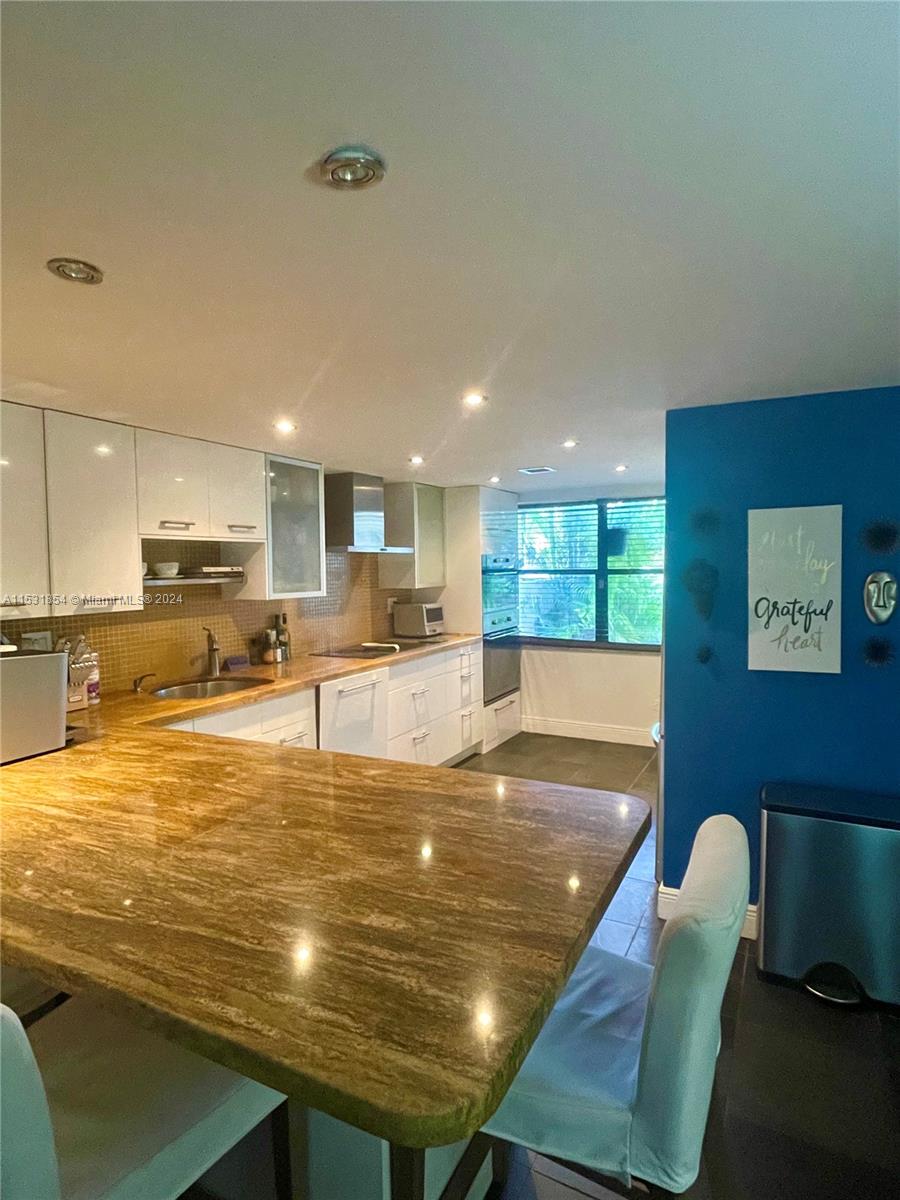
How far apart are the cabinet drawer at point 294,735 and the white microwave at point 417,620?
1.66 metres

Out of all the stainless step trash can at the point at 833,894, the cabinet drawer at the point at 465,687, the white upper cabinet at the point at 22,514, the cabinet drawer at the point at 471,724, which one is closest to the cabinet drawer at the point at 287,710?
the white upper cabinet at the point at 22,514

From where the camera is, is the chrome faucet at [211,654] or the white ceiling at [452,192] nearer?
the white ceiling at [452,192]

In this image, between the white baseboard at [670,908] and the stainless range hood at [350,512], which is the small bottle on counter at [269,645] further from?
the white baseboard at [670,908]

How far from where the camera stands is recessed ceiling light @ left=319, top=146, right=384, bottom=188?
91 cm

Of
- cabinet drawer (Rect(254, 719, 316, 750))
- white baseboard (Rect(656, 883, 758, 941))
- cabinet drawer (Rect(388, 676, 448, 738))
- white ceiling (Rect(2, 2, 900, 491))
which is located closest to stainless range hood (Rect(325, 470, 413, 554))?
cabinet drawer (Rect(388, 676, 448, 738))

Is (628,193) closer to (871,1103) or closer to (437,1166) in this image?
(437,1166)

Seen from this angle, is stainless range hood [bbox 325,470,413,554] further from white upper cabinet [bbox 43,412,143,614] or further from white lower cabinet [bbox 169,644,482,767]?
white upper cabinet [bbox 43,412,143,614]

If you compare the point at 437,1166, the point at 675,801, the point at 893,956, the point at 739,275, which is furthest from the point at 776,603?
the point at 437,1166

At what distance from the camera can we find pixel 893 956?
214cm

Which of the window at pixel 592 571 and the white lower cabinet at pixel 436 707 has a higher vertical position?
the window at pixel 592 571

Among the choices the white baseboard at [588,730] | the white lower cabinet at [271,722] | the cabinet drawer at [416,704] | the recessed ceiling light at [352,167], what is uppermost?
the recessed ceiling light at [352,167]

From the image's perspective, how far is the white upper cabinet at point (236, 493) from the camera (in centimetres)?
306

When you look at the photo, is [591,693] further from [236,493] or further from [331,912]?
[331,912]

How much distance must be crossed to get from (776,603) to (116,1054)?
8.10 ft
